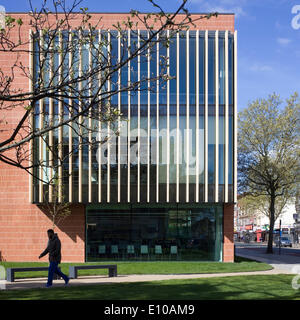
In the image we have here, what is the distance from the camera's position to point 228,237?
2755cm

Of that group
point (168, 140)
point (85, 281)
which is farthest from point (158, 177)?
point (85, 281)

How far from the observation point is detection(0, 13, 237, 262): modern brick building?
2666cm

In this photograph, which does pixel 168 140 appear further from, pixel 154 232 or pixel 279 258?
pixel 279 258

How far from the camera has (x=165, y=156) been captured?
2675 centimetres

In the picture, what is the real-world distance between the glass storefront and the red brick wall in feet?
1.16

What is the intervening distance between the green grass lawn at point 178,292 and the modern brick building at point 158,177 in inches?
449

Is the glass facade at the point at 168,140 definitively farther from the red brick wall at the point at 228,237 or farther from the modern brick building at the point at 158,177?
the red brick wall at the point at 228,237

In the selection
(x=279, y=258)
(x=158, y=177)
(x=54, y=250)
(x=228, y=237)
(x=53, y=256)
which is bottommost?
(x=279, y=258)

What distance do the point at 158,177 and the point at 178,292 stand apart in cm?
1395

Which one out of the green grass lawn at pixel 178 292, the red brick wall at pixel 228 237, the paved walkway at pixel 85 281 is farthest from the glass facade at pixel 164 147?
the green grass lawn at pixel 178 292

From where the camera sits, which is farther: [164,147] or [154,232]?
[154,232]
